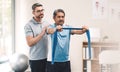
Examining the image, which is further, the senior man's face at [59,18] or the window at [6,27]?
the window at [6,27]

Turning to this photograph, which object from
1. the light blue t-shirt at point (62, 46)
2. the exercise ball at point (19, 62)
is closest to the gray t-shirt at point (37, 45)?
the light blue t-shirt at point (62, 46)

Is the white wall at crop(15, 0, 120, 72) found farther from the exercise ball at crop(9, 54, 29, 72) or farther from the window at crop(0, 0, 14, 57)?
the exercise ball at crop(9, 54, 29, 72)

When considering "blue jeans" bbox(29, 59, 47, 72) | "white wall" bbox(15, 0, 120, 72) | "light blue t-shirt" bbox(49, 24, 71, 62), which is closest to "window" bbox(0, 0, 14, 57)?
"white wall" bbox(15, 0, 120, 72)

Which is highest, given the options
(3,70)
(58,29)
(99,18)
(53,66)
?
(99,18)

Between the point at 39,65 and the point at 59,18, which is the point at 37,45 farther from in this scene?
the point at 59,18

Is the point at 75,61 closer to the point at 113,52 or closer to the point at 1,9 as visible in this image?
the point at 1,9

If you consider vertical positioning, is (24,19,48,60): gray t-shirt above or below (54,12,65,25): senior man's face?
below

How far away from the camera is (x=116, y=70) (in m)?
0.45

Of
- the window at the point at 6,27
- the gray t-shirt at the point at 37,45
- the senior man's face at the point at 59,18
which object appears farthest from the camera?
the window at the point at 6,27

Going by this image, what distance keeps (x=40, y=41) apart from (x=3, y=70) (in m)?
1.19

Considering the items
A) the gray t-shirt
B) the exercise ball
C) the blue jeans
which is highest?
the gray t-shirt

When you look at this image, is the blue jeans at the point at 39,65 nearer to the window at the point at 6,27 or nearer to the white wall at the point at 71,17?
the window at the point at 6,27

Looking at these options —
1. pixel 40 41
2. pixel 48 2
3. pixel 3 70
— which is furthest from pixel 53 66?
pixel 48 2

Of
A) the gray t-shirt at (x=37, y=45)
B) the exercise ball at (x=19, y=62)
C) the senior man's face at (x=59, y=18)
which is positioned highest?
the senior man's face at (x=59, y=18)
